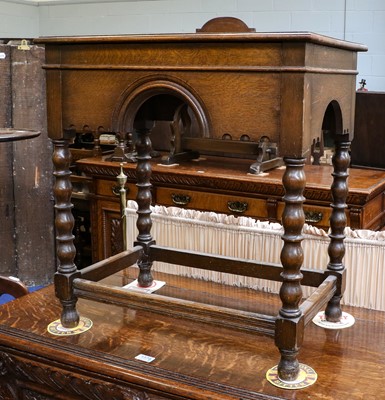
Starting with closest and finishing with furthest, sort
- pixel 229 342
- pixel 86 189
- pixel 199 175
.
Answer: pixel 229 342 < pixel 199 175 < pixel 86 189

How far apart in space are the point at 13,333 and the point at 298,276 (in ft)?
2.65

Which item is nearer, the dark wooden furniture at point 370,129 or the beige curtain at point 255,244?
the beige curtain at point 255,244

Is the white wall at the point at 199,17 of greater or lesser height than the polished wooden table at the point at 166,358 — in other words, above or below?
above

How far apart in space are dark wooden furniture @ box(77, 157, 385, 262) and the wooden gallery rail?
46.3 inches

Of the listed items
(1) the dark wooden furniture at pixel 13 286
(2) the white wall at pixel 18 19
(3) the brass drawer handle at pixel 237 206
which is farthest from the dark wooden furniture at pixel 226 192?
(2) the white wall at pixel 18 19

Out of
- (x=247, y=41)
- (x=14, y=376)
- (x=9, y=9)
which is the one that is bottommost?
(x=14, y=376)

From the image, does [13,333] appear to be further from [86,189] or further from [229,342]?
[86,189]

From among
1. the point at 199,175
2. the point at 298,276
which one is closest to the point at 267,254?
the point at 298,276

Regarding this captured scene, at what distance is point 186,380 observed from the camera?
1.46 m

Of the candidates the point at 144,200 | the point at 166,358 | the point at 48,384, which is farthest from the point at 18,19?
the point at 166,358

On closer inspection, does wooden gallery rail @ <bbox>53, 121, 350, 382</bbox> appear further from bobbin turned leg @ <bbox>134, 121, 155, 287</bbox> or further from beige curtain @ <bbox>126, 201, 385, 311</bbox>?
beige curtain @ <bbox>126, 201, 385, 311</bbox>

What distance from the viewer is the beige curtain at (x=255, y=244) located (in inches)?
74.4

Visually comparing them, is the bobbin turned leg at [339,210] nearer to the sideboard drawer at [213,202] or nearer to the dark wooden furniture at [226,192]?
the dark wooden furniture at [226,192]

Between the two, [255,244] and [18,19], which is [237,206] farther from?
[18,19]
